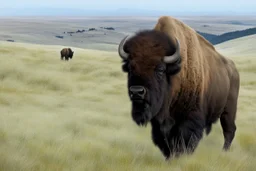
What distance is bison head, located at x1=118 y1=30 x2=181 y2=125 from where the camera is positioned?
4457 mm

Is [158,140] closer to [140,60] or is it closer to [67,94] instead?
[140,60]

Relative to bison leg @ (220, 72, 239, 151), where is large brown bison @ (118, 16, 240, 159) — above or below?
above

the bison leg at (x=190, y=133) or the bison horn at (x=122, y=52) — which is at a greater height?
the bison horn at (x=122, y=52)

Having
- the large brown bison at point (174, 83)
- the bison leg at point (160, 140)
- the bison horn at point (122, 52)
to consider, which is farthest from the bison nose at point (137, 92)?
the bison leg at point (160, 140)

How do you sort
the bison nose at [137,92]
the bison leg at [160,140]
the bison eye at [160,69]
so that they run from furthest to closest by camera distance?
the bison leg at [160,140] < the bison eye at [160,69] < the bison nose at [137,92]

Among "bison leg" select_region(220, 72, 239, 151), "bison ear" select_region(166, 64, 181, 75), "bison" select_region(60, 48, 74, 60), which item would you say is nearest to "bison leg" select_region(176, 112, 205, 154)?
"bison ear" select_region(166, 64, 181, 75)

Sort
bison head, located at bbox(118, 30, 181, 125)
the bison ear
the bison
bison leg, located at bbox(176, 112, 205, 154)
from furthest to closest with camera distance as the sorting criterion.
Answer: the bison < bison leg, located at bbox(176, 112, 205, 154) < the bison ear < bison head, located at bbox(118, 30, 181, 125)

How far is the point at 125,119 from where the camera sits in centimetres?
942

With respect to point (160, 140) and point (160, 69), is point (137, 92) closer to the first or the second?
point (160, 69)

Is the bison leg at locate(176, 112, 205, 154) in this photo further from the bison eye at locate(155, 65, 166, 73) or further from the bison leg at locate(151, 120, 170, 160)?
the bison eye at locate(155, 65, 166, 73)

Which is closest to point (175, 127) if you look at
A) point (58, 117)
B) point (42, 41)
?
point (58, 117)

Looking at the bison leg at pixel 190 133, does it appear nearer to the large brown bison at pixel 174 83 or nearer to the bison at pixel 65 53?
the large brown bison at pixel 174 83

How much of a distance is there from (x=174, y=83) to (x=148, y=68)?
0.67 m

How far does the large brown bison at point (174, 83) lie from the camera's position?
460 centimetres
